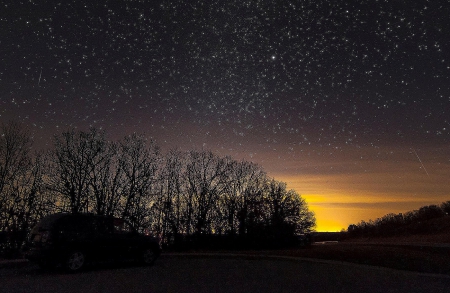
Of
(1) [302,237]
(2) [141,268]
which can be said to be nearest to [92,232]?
(2) [141,268]

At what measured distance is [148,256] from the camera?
13.3 m

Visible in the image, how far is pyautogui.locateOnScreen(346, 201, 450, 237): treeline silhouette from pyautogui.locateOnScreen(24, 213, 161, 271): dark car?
31.3 m

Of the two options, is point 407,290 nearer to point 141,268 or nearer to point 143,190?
point 141,268

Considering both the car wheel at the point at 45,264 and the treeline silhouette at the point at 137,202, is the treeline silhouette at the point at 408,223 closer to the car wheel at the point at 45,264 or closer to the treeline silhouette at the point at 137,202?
the treeline silhouette at the point at 137,202

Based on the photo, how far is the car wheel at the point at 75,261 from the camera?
1107 cm

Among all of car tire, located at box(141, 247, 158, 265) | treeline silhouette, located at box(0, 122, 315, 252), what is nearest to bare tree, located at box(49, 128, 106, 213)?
treeline silhouette, located at box(0, 122, 315, 252)

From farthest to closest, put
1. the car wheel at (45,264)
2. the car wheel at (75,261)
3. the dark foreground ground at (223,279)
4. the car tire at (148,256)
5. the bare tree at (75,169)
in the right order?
the bare tree at (75,169) < the car tire at (148,256) < the car wheel at (75,261) < the car wheel at (45,264) < the dark foreground ground at (223,279)

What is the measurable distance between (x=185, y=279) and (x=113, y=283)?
6.01 feet

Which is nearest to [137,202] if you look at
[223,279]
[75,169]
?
[75,169]

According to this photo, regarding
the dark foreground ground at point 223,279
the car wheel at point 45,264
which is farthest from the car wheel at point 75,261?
the car wheel at point 45,264

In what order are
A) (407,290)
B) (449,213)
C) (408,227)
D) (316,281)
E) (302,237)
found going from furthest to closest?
(449,213) → (408,227) → (302,237) → (316,281) → (407,290)

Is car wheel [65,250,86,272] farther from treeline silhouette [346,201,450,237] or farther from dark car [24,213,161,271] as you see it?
treeline silhouette [346,201,450,237]

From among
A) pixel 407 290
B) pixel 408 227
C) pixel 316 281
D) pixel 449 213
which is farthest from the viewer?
pixel 449 213

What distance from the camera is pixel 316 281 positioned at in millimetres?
9789
